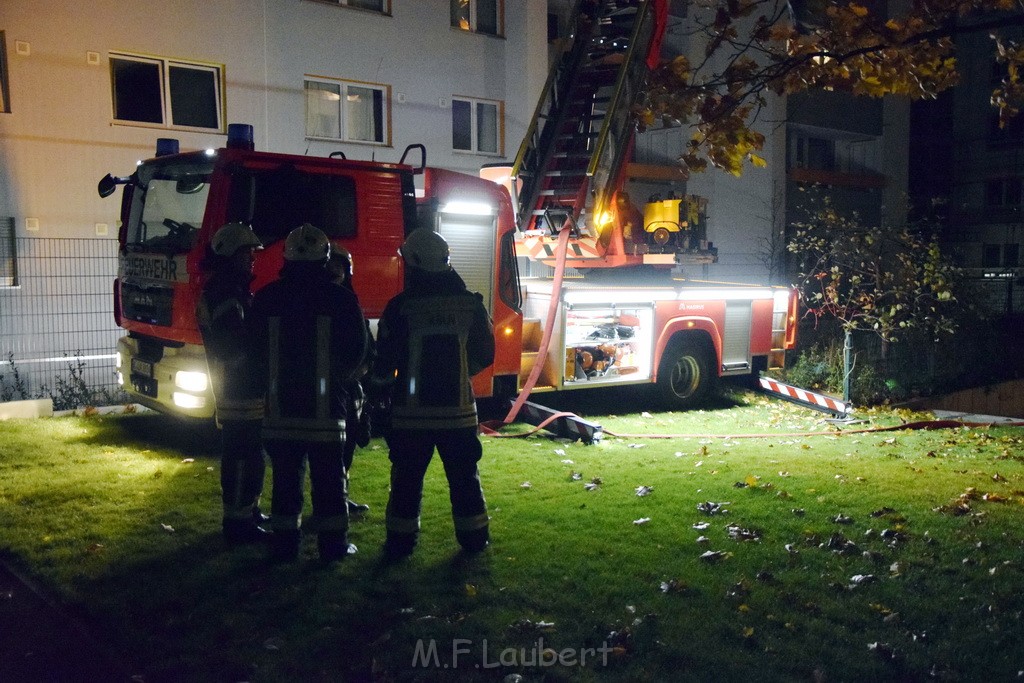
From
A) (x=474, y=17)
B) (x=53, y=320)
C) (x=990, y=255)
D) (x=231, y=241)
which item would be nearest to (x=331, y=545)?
(x=231, y=241)

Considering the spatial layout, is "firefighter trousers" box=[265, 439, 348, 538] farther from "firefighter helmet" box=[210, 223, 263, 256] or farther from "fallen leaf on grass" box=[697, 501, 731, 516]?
"fallen leaf on grass" box=[697, 501, 731, 516]

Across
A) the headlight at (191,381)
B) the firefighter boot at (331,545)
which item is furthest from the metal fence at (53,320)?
the firefighter boot at (331,545)

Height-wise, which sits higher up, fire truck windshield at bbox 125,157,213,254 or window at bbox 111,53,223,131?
window at bbox 111,53,223,131

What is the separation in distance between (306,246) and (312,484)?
1.30 m

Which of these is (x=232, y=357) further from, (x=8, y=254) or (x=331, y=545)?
(x=8, y=254)

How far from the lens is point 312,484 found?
507cm

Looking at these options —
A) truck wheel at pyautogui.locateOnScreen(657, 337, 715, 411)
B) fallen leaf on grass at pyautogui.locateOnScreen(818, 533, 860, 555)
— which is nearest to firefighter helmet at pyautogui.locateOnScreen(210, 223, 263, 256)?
fallen leaf on grass at pyautogui.locateOnScreen(818, 533, 860, 555)

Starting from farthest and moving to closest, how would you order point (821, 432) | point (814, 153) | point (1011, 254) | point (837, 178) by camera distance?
point (1011, 254)
point (814, 153)
point (837, 178)
point (821, 432)

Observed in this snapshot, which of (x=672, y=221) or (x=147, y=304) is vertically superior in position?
(x=672, y=221)

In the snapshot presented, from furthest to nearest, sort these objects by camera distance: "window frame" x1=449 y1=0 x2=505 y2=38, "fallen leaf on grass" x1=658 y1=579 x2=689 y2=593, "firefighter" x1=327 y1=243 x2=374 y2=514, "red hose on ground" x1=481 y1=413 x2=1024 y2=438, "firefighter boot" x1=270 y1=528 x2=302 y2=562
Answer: "window frame" x1=449 y1=0 x2=505 y2=38 → "red hose on ground" x1=481 y1=413 x2=1024 y2=438 → "firefighter" x1=327 y1=243 x2=374 y2=514 → "firefighter boot" x1=270 y1=528 x2=302 y2=562 → "fallen leaf on grass" x1=658 y1=579 x2=689 y2=593

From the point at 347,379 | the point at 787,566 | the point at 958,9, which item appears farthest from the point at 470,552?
the point at 958,9

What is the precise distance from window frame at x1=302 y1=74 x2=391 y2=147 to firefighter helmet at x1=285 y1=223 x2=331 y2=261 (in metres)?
10.3

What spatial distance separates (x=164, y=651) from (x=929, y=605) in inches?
143

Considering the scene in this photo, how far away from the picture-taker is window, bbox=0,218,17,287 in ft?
38.8
